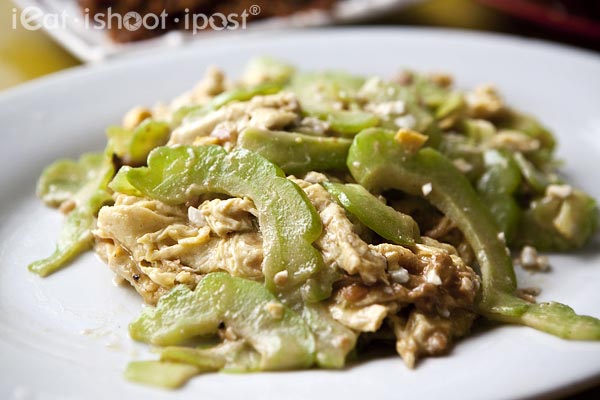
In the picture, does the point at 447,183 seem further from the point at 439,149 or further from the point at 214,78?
the point at 214,78

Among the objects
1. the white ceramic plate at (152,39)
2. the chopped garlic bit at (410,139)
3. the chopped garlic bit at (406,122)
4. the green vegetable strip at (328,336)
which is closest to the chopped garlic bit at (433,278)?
the green vegetable strip at (328,336)

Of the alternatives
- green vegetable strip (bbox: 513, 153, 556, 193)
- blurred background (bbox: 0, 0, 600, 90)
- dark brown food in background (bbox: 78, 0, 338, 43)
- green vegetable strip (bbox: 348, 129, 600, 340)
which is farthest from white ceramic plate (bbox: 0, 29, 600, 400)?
dark brown food in background (bbox: 78, 0, 338, 43)

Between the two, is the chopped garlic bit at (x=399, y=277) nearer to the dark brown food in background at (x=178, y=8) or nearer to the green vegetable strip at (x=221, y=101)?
the green vegetable strip at (x=221, y=101)

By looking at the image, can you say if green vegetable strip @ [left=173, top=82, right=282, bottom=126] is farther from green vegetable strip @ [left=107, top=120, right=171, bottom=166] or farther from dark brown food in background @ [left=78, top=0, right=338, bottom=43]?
dark brown food in background @ [left=78, top=0, right=338, bottom=43]

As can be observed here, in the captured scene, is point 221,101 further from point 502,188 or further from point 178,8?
point 178,8

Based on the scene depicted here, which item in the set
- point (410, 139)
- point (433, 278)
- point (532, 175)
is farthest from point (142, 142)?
point (532, 175)
